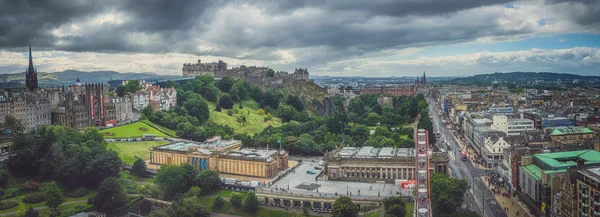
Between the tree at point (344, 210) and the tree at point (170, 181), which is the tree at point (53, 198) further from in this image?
the tree at point (344, 210)

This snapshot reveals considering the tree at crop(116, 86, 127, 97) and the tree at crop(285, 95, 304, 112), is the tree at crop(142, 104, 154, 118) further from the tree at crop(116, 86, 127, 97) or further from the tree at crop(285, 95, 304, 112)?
the tree at crop(285, 95, 304, 112)

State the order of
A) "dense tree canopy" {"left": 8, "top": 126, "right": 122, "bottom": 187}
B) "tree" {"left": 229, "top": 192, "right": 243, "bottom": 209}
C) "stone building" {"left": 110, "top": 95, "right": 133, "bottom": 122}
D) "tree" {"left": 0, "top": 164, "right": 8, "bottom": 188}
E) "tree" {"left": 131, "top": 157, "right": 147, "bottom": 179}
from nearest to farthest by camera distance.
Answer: "tree" {"left": 229, "top": 192, "right": 243, "bottom": 209} → "tree" {"left": 0, "top": 164, "right": 8, "bottom": 188} → "dense tree canopy" {"left": 8, "top": 126, "right": 122, "bottom": 187} → "tree" {"left": 131, "top": 157, "right": 147, "bottom": 179} → "stone building" {"left": 110, "top": 95, "right": 133, "bottom": 122}

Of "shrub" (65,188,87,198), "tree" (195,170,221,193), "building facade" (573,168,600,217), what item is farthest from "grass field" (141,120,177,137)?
"building facade" (573,168,600,217)

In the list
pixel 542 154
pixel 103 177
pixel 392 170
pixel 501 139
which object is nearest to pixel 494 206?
pixel 542 154

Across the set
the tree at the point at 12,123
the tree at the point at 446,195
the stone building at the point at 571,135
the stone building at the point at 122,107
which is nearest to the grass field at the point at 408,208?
the tree at the point at 446,195

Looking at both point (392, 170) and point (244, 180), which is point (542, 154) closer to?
point (392, 170)

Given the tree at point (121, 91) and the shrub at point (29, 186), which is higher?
the tree at point (121, 91)
